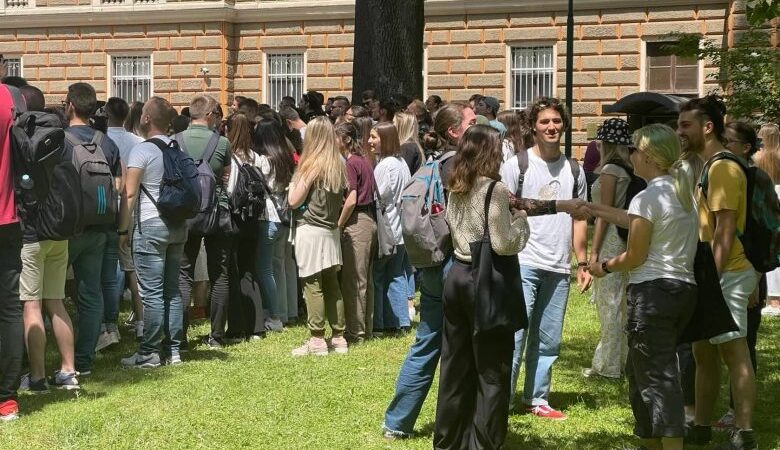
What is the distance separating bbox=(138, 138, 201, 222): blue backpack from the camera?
919 centimetres

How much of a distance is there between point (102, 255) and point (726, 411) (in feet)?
15.2

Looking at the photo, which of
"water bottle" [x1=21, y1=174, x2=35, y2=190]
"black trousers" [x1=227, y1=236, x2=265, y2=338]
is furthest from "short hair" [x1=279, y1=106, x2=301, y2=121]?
"water bottle" [x1=21, y1=174, x2=35, y2=190]

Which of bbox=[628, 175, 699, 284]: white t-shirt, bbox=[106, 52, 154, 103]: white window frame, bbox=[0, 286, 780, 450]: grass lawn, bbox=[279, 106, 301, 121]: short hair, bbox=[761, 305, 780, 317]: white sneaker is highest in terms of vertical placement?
bbox=[106, 52, 154, 103]: white window frame

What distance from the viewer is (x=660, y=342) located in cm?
627

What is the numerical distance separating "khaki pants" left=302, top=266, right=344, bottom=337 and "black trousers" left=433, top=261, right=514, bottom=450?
11.1ft

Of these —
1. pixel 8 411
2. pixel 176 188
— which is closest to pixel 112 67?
pixel 176 188

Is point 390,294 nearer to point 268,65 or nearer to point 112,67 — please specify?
point 268,65

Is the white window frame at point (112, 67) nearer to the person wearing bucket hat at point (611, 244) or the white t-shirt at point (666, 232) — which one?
the person wearing bucket hat at point (611, 244)

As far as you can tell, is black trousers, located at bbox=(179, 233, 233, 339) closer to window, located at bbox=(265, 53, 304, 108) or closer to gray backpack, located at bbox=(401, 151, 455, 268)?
gray backpack, located at bbox=(401, 151, 455, 268)

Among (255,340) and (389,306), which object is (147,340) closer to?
(255,340)

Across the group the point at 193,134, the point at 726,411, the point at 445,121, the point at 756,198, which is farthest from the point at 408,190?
the point at 193,134

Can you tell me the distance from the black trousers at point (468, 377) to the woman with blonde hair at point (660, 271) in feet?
2.33

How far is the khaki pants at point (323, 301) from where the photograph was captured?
32.7 ft

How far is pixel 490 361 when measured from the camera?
257 inches
